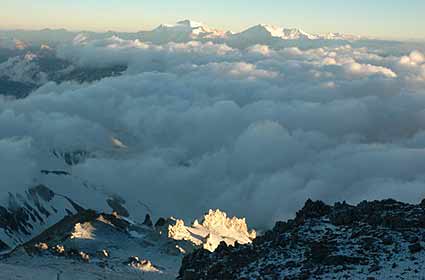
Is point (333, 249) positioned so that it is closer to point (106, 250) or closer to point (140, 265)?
point (140, 265)

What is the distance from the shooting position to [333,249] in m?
42.8

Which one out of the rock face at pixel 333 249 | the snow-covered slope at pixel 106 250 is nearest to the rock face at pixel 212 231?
the snow-covered slope at pixel 106 250

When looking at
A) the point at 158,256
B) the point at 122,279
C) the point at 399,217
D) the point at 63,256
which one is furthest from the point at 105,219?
the point at 399,217

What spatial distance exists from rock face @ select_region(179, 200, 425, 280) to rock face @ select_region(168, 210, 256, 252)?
58.1 m

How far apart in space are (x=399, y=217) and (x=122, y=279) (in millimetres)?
33332

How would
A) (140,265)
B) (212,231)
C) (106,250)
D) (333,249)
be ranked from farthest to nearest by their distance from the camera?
(212,231), (106,250), (140,265), (333,249)

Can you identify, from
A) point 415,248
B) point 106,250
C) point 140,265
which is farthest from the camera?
point 106,250

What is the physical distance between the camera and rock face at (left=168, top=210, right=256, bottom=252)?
11403 cm

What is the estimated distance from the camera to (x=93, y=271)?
230 ft

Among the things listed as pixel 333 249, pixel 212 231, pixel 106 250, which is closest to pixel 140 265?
pixel 106 250

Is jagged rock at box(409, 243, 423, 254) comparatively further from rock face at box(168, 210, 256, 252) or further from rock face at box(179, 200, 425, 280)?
rock face at box(168, 210, 256, 252)

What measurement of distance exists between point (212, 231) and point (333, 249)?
102m

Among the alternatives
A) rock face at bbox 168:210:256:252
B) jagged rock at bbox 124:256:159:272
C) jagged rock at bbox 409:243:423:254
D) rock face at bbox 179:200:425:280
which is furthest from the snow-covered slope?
jagged rock at bbox 409:243:423:254

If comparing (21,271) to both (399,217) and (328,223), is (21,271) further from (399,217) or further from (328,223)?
(399,217)
